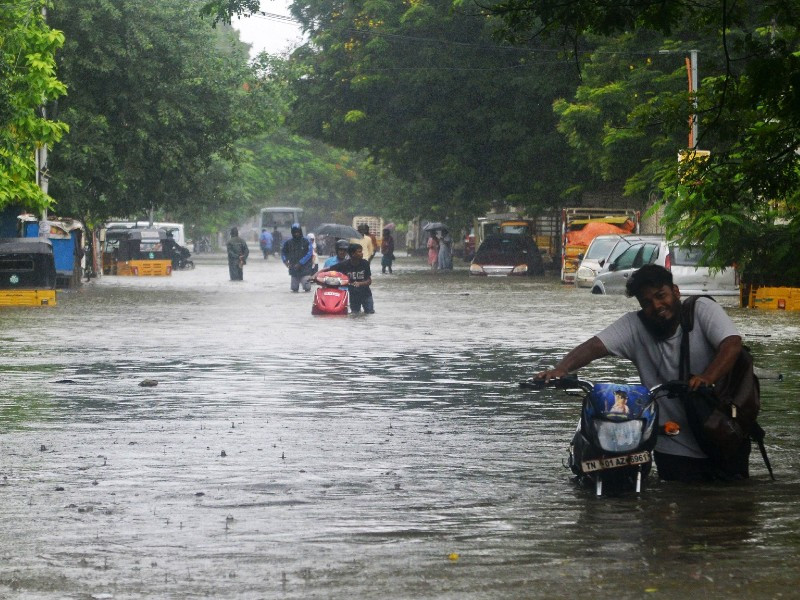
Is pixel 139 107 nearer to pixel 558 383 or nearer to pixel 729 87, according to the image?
pixel 729 87

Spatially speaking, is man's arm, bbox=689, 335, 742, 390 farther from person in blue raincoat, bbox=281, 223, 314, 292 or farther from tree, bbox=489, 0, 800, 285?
person in blue raincoat, bbox=281, 223, 314, 292

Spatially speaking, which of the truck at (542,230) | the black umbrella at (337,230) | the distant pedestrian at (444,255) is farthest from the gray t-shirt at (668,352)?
the black umbrella at (337,230)

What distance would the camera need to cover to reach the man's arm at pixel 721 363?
27.9 feet

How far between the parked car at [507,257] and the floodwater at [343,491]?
38.1 meters

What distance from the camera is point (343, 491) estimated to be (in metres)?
8.95

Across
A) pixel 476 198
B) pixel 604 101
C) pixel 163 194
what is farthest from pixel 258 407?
pixel 476 198

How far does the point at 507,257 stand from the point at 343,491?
49.5m

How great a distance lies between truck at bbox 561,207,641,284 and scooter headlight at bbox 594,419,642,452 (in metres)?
39.4

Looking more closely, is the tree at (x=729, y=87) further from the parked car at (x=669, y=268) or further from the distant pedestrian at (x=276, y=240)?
the distant pedestrian at (x=276, y=240)

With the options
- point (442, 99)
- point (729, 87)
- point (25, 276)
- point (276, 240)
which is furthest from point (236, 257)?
point (276, 240)

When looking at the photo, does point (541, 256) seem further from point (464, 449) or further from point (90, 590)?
point (90, 590)

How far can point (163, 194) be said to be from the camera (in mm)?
49250

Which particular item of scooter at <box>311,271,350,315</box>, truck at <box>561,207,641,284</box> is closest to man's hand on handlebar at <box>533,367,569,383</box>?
scooter at <box>311,271,350,315</box>

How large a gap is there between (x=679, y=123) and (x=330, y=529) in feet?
28.0
